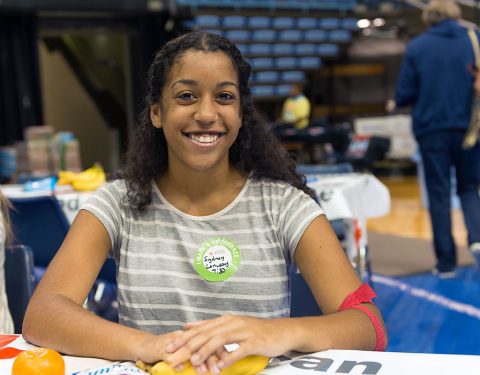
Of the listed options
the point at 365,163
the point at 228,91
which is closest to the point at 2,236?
the point at 228,91

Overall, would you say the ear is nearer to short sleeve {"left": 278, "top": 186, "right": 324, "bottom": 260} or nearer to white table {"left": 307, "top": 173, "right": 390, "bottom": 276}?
short sleeve {"left": 278, "top": 186, "right": 324, "bottom": 260}

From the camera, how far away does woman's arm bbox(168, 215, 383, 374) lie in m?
1.22

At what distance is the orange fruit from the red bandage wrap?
1.87ft

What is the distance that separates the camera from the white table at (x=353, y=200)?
140 inches

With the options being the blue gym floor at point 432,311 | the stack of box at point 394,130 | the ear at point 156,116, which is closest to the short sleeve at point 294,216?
the ear at point 156,116

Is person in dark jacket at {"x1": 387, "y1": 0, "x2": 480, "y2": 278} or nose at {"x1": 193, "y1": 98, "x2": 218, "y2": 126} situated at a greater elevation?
nose at {"x1": 193, "y1": 98, "x2": 218, "y2": 126}

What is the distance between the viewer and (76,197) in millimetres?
3600

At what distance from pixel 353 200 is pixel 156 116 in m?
2.30

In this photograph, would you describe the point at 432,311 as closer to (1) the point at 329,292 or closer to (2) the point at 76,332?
(1) the point at 329,292

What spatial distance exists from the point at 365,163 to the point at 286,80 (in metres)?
4.22

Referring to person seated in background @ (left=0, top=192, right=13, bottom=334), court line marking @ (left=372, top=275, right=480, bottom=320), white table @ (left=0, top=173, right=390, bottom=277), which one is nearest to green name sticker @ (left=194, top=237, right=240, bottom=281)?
person seated in background @ (left=0, top=192, right=13, bottom=334)

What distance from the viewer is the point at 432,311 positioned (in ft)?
14.0

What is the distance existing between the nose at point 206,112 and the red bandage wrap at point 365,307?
470 millimetres

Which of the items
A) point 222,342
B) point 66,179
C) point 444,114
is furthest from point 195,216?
point 444,114
